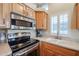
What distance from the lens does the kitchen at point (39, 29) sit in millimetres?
1339

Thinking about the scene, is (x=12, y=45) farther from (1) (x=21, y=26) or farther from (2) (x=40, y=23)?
(2) (x=40, y=23)

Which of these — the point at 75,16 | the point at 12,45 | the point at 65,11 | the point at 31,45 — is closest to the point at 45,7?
the point at 65,11

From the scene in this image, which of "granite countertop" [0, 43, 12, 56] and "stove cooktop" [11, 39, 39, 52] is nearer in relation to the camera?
"granite countertop" [0, 43, 12, 56]

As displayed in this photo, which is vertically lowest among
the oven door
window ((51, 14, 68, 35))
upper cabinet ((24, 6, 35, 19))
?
the oven door

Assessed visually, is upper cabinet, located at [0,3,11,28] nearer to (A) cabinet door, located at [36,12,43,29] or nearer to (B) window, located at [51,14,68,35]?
(A) cabinet door, located at [36,12,43,29]

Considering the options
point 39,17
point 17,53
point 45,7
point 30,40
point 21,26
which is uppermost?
point 45,7

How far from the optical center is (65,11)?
1.34 m

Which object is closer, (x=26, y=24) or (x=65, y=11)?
(x=65, y=11)

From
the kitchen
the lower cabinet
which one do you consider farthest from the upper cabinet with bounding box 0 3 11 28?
the lower cabinet

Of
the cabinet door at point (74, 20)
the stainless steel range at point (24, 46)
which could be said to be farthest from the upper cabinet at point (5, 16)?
the cabinet door at point (74, 20)

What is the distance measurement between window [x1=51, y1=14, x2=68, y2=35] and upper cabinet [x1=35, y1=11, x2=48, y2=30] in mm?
92

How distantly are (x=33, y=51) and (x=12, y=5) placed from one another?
647mm

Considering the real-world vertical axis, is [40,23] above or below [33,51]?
above

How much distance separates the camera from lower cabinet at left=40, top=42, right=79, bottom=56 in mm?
1345
